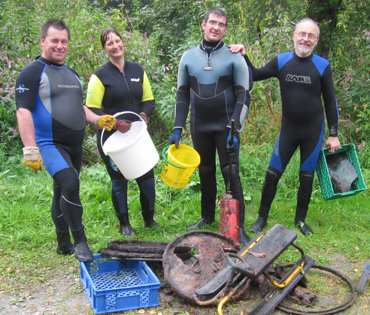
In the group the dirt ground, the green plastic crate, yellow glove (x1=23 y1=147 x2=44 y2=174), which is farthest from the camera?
the green plastic crate

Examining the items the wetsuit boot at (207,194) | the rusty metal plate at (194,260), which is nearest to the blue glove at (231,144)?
the wetsuit boot at (207,194)

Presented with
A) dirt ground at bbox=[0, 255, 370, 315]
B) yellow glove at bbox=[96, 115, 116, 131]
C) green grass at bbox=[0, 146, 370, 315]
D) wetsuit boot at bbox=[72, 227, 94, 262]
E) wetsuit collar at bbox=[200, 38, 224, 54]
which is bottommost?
dirt ground at bbox=[0, 255, 370, 315]

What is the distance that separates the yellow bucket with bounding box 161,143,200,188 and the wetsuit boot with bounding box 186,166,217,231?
0.28m

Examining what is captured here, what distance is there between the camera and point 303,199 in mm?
4172

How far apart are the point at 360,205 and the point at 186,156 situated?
8.31 feet

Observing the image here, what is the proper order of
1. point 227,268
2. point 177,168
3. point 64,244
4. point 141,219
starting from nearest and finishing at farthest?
1. point 227,268
2. point 177,168
3. point 64,244
4. point 141,219

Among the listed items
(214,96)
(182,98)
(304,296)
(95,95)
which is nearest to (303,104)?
(214,96)

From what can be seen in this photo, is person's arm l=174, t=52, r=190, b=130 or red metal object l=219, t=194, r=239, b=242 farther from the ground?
person's arm l=174, t=52, r=190, b=130

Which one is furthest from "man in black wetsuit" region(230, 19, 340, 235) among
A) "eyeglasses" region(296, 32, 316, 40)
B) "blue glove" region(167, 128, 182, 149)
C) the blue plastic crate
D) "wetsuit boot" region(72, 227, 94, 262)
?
"wetsuit boot" region(72, 227, 94, 262)

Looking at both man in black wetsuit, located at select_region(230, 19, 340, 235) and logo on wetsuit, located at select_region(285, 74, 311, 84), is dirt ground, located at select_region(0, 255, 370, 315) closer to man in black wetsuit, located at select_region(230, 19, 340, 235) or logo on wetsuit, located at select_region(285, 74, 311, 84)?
man in black wetsuit, located at select_region(230, 19, 340, 235)

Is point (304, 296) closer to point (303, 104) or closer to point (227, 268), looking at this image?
point (227, 268)

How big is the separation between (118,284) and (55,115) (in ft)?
4.77

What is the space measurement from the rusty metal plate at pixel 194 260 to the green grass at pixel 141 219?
2.17 feet

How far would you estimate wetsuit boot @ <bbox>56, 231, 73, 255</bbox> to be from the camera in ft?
11.6
